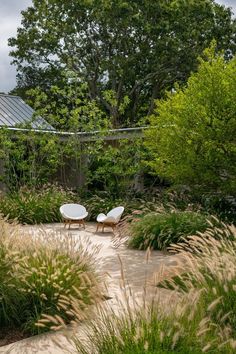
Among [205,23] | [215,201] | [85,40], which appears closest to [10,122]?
[215,201]

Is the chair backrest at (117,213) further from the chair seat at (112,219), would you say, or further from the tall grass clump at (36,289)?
the tall grass clump at (36,289)

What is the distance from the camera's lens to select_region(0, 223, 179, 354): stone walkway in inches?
184

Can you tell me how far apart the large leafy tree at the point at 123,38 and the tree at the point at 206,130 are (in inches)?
673


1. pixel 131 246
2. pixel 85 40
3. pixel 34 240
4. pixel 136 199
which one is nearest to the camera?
pixel 34 240

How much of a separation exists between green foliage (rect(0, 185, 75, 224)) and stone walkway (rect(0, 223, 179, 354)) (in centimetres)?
187

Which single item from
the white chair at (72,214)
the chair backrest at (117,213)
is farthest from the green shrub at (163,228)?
the white chair at (72,214)

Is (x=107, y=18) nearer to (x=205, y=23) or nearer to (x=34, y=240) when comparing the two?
(x=205, y=23)

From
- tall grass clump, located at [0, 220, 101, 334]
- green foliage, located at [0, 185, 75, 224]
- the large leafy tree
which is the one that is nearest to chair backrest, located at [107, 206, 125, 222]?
green foliage, located at [0, 185, 75, 224]

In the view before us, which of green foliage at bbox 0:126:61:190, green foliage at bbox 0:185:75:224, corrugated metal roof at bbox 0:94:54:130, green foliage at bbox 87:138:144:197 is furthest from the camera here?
corrugated metal roof at bbox 0:94:54:130

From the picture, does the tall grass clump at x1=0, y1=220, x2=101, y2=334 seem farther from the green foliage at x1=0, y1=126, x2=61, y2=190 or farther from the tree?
the green foliage at x1=0, y1=126, x2=61, y2=190

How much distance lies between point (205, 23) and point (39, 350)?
27.3 m

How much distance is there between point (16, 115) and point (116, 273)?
44.9ft

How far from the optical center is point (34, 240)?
6.38 meters

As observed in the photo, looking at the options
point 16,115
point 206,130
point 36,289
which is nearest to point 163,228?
point 206,130
